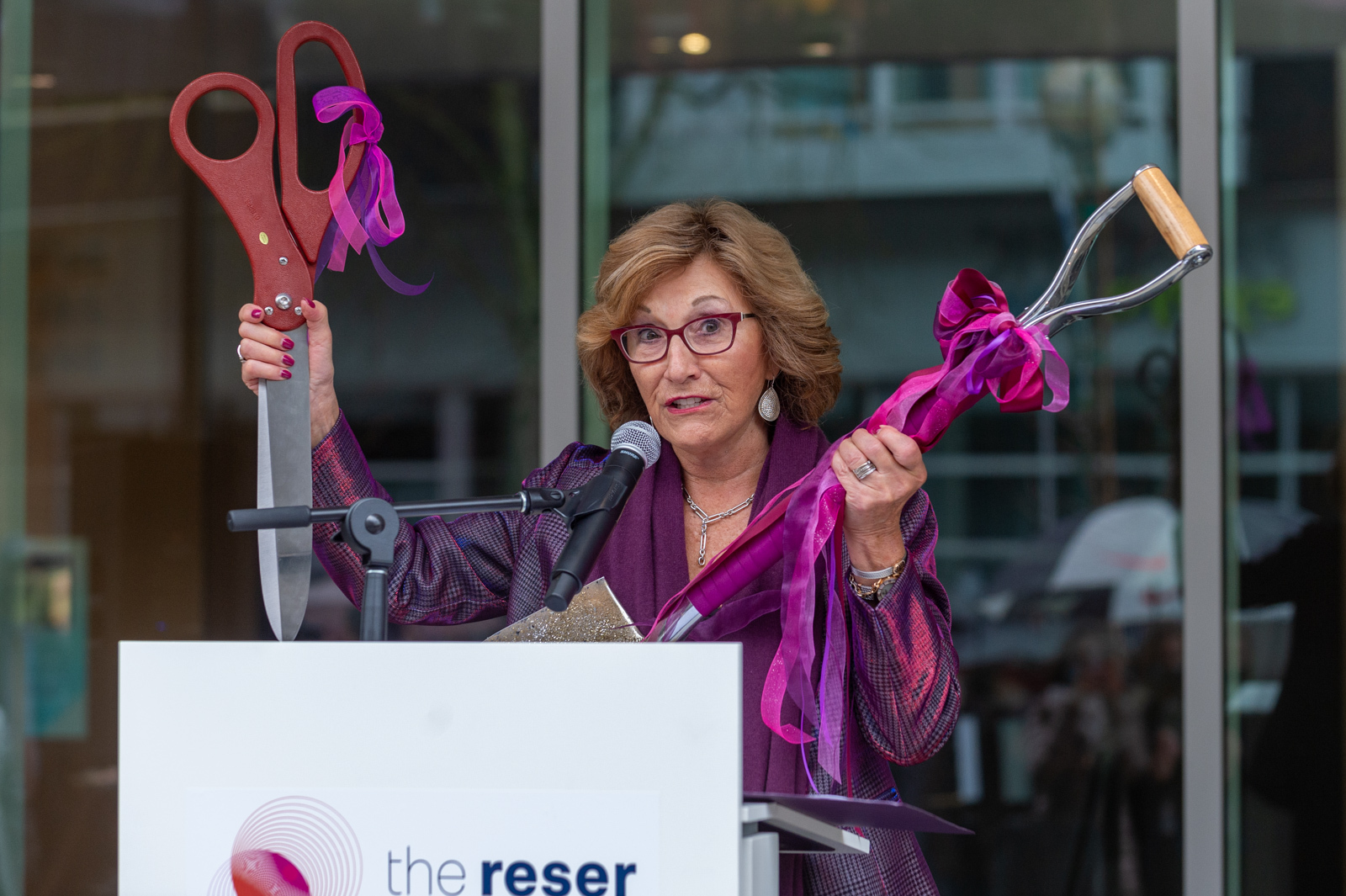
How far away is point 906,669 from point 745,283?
54 cm

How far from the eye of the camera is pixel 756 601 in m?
1.41

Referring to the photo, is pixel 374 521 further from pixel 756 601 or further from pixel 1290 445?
pixel 1290 445

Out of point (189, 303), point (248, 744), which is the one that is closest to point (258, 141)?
point (248, 744)

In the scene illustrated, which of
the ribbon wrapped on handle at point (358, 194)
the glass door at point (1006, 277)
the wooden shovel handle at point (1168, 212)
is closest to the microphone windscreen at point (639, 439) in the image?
the ribbon wrapped on handle at point (358, 194)

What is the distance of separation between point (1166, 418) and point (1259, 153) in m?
0.99

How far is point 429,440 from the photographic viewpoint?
15.5 ft

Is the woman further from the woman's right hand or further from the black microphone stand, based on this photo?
the black microphone stand

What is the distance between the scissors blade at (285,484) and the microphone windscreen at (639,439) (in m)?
0.35

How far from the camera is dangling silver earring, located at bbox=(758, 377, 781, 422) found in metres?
1.61

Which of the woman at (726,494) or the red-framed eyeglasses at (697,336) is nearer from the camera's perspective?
the woman at (726,494)

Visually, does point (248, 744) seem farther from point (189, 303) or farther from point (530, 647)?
point (189, 303)

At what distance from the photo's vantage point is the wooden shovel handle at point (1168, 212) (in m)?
1.14

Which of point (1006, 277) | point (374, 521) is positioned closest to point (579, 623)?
point (374, 521)

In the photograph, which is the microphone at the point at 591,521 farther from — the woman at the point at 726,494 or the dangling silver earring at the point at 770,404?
the dangling silver earring at the point at 770,404
